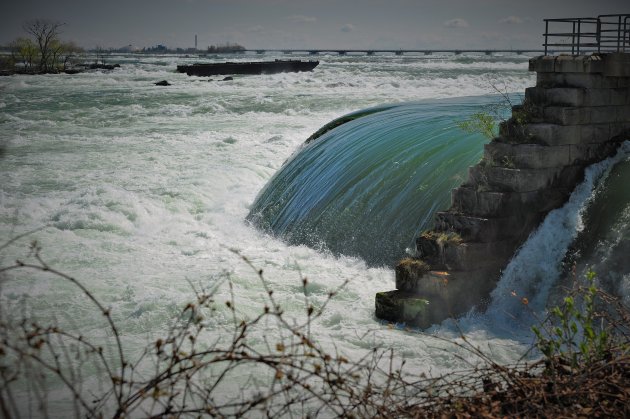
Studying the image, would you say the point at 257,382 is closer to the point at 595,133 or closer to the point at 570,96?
the point at 570,96

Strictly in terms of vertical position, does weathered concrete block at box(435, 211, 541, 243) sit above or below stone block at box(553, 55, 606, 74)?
below

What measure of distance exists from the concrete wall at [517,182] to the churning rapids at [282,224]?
25 centimetres

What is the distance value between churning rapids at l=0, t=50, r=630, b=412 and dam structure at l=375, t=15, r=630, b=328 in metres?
Answer: 0.24

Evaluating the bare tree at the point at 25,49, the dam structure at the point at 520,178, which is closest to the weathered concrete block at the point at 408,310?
the dam structure at the point at 520,178

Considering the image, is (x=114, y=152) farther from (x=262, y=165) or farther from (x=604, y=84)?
(x=604, y=84)

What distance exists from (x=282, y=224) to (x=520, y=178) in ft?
17.0

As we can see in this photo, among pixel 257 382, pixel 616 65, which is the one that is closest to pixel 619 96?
pixel 616 65

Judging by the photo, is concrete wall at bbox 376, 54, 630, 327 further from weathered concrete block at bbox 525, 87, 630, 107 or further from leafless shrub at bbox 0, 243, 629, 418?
leafless shrub at bbox 0, 243, 629, 418

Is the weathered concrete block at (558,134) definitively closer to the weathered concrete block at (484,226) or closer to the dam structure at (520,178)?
the dam structure at (520,178)

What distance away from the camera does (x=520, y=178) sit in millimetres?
9359

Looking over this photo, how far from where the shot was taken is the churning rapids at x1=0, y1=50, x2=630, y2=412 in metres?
8.91

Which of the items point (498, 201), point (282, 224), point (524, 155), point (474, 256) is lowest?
point (282, 224)

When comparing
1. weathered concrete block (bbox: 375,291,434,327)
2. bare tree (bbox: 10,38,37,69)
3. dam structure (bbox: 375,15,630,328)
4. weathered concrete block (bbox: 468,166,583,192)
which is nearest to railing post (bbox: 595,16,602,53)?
dam structure (bbox: 375,15,630,328)

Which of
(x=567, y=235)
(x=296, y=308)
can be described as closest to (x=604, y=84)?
(x=567, y=235)
